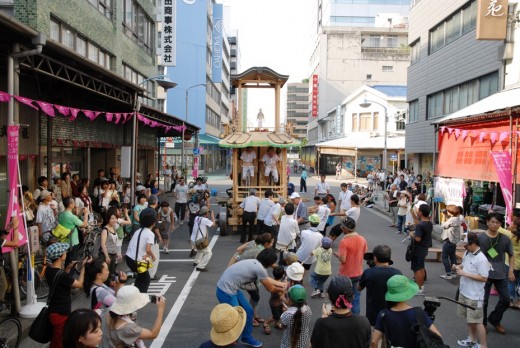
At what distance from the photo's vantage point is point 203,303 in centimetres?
855

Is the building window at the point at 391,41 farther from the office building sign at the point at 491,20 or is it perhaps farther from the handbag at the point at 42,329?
the handbag at the point at 42,329

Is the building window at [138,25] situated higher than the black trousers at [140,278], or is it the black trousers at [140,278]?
the building window at [138,25]

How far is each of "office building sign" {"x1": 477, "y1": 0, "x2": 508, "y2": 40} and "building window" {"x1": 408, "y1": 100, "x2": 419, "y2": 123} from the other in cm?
1457

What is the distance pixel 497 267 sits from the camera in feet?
23.1

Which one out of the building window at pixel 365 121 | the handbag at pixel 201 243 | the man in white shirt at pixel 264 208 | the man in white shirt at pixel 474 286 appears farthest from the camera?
the building window at pixel 365 121

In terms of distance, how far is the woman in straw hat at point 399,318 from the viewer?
13.9 feet

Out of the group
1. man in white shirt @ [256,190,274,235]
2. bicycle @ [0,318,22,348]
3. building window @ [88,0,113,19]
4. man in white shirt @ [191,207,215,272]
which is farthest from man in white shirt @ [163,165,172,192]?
bicycle @ [0,318,22,348]

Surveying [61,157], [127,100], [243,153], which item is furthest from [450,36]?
[61,157]

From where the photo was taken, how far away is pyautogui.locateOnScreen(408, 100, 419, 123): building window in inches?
1218

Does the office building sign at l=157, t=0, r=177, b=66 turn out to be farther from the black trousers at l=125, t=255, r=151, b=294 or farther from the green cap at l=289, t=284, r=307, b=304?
the green cap at l=289, t=284, r=307, b=304

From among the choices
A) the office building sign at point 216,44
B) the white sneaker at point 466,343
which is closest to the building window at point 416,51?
the white sneaker at point 466,343

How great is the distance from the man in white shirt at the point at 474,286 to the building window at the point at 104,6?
1708 cm

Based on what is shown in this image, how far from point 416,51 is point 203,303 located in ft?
90.1

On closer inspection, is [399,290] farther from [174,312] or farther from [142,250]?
[174,312]
